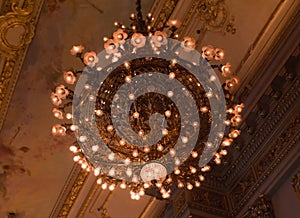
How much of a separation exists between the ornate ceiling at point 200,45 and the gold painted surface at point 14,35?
0.01 m

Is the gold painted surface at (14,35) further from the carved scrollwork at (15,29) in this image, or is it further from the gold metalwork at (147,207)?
the gold metalwork at (147,207)

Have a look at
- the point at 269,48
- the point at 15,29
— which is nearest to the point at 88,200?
the point at 15,29

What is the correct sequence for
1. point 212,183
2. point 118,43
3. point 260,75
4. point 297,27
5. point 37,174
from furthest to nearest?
point 37,174 → point 212,183 → point 260,75 → point 297,27 → point 118,43

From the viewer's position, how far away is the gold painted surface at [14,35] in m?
5.93

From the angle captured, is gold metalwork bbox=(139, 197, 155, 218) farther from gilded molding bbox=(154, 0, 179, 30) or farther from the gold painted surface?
gilded molding bbox=(154, 0, 179, 30)

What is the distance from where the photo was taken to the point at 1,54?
20.7 ft

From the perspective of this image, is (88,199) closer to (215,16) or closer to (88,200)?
(88,200)

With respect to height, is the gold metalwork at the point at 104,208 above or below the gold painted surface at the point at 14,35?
below

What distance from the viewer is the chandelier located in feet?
15.4

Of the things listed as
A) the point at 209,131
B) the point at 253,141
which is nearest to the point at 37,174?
the point at 253,141

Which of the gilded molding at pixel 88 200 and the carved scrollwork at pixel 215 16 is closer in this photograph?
the carved scrollwork at pixel 215 16

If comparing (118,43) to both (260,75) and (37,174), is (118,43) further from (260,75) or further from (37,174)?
(37,174)

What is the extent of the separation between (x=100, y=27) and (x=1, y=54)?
1.28 metres

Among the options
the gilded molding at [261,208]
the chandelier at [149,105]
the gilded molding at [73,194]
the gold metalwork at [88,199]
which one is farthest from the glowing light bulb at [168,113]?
the gold metalwork at [88,199]
